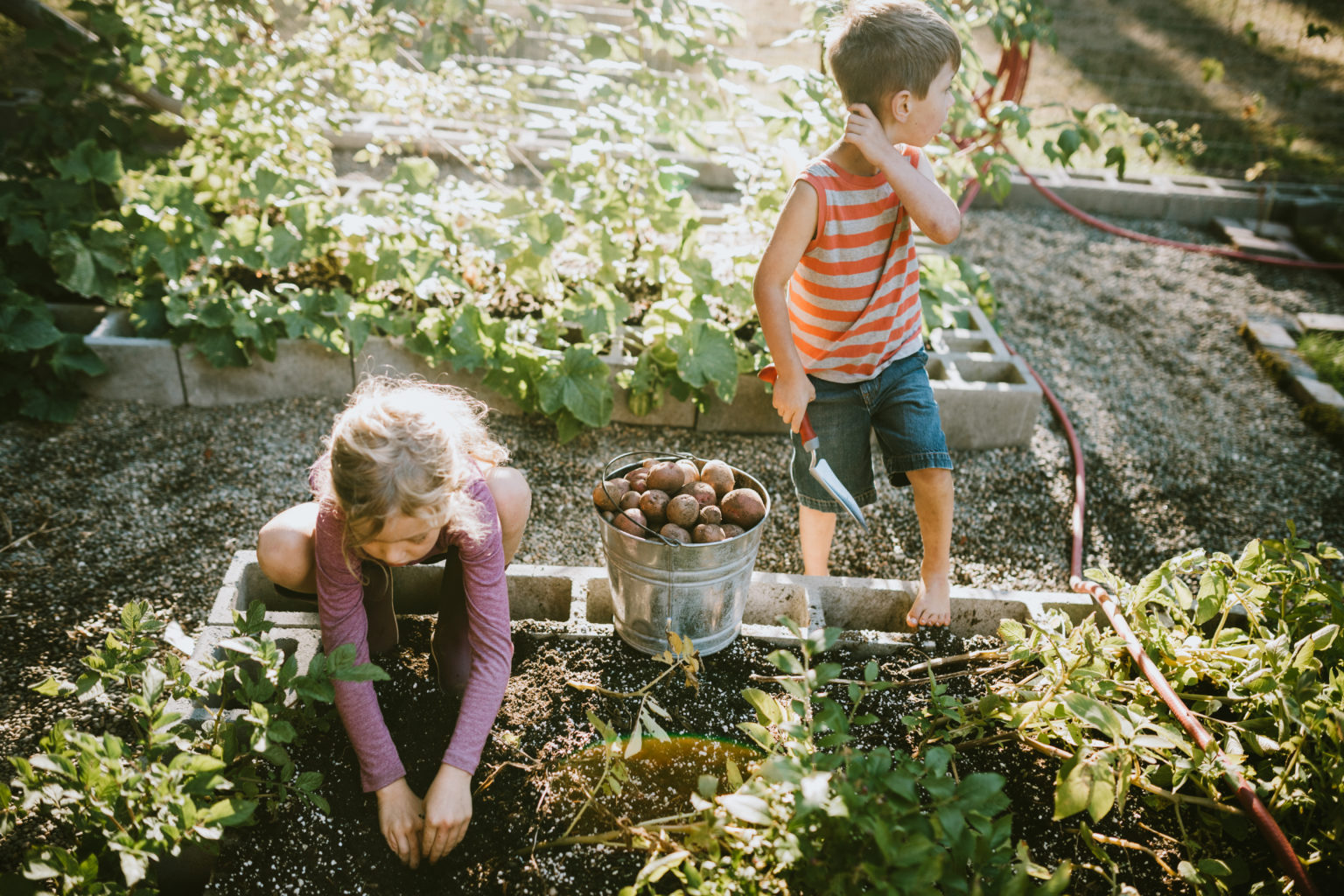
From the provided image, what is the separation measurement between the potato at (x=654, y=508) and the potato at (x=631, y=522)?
0.5 inches

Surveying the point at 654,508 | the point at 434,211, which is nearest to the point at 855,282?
the point at 654,508

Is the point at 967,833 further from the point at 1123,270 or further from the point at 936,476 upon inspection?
the point at 1123,270

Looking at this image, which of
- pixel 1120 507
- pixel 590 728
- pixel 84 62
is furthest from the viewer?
pixel 84 62

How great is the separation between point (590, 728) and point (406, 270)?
5.56 ft

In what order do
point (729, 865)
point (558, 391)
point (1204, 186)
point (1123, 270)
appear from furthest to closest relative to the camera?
1. point (1204, 186)
2. point (1123, 270)
3. point (558, 391)
4. point (729, 865)

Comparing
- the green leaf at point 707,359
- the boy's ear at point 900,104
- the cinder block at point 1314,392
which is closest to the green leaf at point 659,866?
the boy's ear at point 900,104

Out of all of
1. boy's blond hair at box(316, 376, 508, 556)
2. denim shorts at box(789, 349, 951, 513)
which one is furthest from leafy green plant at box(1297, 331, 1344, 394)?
boy's blond hair at box(316, 376, 508, 556)

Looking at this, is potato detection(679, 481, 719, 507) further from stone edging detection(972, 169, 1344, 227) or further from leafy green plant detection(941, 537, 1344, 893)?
stone edging detection(972, 169, 1344, 227)

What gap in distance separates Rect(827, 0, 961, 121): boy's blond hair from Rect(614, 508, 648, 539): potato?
99 centimetres

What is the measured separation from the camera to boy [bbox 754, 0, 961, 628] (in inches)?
68.8

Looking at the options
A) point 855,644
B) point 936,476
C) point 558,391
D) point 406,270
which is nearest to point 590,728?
point 855,644

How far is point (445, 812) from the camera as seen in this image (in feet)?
4.70

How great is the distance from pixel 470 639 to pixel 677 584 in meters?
0.42

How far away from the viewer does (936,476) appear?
198cm
